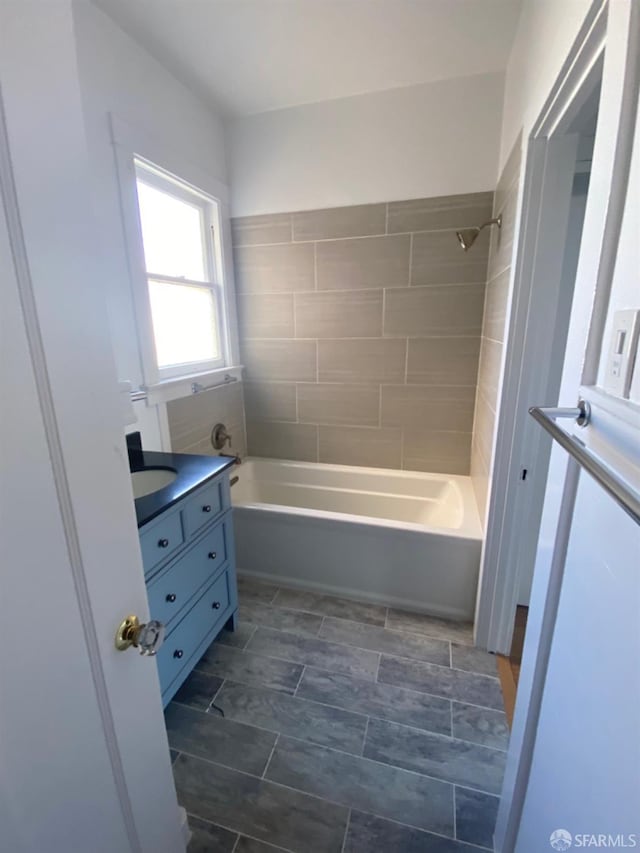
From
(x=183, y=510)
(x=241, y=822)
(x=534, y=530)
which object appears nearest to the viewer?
(x=241, y=822)

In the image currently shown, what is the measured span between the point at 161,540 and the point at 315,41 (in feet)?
7.46

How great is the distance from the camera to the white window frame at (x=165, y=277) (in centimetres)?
171

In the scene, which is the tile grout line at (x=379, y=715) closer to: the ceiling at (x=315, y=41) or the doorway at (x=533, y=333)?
the doorway at (x=533, y=333)

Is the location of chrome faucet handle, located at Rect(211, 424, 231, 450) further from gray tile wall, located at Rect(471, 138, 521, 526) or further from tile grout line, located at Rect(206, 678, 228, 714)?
gray tile wall, located at Rect(471, 138, 521, 526)

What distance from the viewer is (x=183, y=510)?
4.73 ft

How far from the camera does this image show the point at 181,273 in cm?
226

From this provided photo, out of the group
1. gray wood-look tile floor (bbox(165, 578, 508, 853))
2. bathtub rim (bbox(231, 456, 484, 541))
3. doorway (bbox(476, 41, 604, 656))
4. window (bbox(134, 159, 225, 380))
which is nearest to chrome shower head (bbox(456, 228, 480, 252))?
doorway (bbox(476, 41, 604, 656))

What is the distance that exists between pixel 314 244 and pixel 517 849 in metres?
2.76

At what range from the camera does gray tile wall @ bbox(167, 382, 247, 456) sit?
2178 mm

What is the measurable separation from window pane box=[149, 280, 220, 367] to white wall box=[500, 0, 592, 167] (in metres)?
1.82

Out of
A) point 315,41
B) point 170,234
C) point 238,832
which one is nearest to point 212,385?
point 170,234

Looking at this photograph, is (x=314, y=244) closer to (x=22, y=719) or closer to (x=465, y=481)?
(x=465, y=481)

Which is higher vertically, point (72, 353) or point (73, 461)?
point (72, 353)

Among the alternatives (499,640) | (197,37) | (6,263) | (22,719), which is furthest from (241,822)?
(197,37)
